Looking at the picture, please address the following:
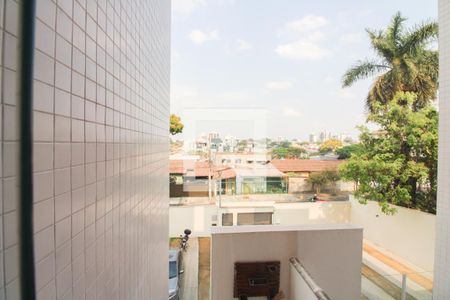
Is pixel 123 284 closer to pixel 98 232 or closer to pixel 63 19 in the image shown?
pixel 98 232

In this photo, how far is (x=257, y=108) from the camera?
669 centimetres

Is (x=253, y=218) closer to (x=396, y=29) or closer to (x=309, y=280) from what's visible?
(x=309, y=280)

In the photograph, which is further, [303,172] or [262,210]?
[303,172]

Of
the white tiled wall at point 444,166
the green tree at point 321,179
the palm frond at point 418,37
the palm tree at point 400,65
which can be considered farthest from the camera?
the green tree at point 321,179

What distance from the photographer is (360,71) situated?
680 centimetres

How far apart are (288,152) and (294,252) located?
24.0 feet

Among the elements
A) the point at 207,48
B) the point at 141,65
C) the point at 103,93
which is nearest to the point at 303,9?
the point at 207,48

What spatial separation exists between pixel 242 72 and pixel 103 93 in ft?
21.4

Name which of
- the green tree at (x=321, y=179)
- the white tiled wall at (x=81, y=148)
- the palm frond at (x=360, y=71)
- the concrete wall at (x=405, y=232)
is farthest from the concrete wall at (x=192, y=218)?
the white tiled wall at (x=81, y=148)

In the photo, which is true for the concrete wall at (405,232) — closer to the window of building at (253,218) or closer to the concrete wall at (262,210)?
the concrete wall at (262,210)

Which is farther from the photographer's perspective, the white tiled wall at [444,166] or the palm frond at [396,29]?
the palm frond at [396,29]

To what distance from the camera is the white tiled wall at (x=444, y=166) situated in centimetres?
256

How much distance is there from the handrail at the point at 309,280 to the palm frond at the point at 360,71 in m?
6.17

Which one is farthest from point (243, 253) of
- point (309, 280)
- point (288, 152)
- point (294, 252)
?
point (288, 152)
